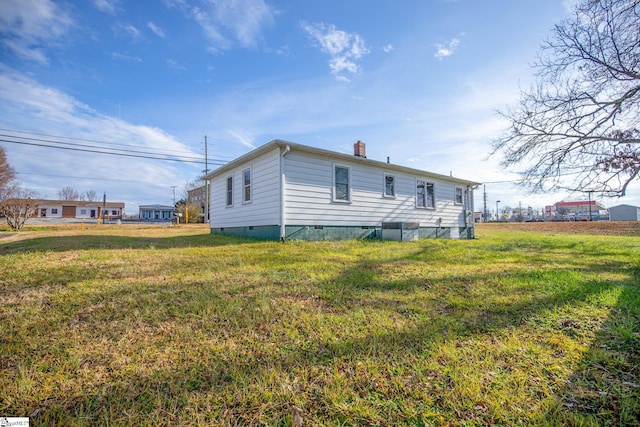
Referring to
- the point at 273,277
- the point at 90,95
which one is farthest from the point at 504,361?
the point at 90,95

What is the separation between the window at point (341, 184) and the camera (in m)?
9.95

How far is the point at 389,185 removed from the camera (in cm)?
1171

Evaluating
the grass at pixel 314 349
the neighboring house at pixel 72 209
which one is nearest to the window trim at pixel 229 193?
the grass at pixel 314 349

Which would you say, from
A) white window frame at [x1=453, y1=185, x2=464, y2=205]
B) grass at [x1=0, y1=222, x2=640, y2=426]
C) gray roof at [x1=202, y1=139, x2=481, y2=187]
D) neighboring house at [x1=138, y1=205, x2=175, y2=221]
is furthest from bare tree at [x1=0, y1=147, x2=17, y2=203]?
neighboring house at [x1=138, y1=205, x2=175, y2=221]

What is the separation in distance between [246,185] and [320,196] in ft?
10.4

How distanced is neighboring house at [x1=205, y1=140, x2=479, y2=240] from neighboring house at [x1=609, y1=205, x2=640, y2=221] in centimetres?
6146

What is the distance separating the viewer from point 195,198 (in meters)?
52.7

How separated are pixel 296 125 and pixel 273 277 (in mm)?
13309

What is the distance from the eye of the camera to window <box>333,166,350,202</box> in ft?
32.6

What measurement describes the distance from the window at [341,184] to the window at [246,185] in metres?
3.34

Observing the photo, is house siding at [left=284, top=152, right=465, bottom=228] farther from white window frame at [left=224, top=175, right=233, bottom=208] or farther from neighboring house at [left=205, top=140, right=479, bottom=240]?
white window frame at [left=224, top=175, right=233, bottom=208]

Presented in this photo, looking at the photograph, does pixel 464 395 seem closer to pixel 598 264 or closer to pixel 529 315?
pixel 529 315

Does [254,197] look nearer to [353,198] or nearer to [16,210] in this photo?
[353,198]

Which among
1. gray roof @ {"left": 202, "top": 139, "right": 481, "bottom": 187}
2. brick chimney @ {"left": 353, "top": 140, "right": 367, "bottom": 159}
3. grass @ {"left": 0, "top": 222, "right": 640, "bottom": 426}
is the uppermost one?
brick chimney @ {"left": 353, "top": 140, "right": 367, "bottom": 159}
